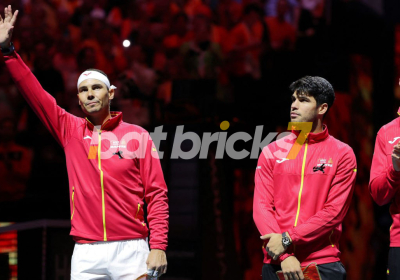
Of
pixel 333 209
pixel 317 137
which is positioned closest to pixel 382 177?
pixel 333 209

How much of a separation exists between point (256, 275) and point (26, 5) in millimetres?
4175

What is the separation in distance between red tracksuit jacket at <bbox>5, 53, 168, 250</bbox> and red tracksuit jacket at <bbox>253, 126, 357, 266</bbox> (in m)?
0.58

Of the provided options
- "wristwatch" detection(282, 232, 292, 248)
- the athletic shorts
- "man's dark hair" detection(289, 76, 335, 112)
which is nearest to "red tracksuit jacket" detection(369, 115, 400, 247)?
"man's dark hair" detection(289, 76, 335, 112)

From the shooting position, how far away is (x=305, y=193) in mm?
3139

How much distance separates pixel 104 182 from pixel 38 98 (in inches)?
23.4

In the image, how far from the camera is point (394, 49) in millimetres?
5320

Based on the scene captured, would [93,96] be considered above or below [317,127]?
above

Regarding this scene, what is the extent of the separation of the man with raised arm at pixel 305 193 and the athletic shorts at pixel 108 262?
677mm

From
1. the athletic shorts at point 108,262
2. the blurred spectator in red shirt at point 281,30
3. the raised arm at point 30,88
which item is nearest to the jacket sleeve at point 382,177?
the athletic shorts at point 108,262

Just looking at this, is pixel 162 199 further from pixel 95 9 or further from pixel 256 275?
pixel 95 9

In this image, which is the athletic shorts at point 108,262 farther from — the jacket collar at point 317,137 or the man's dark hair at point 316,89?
the man's dark hair at point 316,89

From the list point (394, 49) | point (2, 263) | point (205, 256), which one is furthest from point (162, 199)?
point (394, 49)

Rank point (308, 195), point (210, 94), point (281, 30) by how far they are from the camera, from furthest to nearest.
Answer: point (281, 30)
point (210, 94)
point (308, 195)

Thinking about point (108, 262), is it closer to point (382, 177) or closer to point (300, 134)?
point (300, 134)
